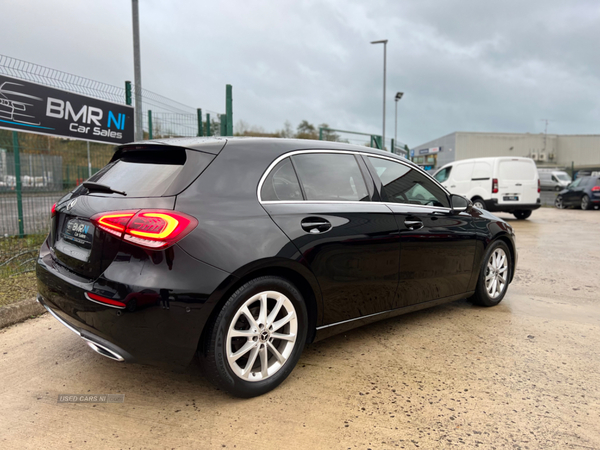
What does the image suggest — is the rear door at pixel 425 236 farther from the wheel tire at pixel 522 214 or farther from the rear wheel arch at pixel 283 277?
the wheel tire at pixel 522 214

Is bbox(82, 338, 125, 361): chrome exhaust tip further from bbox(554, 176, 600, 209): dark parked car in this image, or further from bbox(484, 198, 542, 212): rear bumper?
bbox(554, 176, 600, 209): dark parked car

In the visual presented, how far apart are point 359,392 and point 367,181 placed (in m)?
1.53

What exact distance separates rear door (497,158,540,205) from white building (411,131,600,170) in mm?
43207

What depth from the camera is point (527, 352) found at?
3.34 metres

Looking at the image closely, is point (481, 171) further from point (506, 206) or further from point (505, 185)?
point (506, 206)

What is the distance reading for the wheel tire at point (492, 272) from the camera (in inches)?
170


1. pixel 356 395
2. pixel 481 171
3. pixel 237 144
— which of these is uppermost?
pixel 481 171

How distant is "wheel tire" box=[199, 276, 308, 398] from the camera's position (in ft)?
7.86

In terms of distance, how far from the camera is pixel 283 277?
8.78ft

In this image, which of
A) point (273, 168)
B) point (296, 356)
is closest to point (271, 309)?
point (296, 356)

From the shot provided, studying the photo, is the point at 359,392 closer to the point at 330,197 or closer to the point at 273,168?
the point at 330,197

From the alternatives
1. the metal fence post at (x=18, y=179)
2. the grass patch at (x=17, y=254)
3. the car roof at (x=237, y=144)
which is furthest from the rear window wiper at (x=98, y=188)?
the metal fence post at (x=18, y=179)

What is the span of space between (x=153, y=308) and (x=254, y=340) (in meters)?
0.64

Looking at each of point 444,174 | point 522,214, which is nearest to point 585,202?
point 522,214
